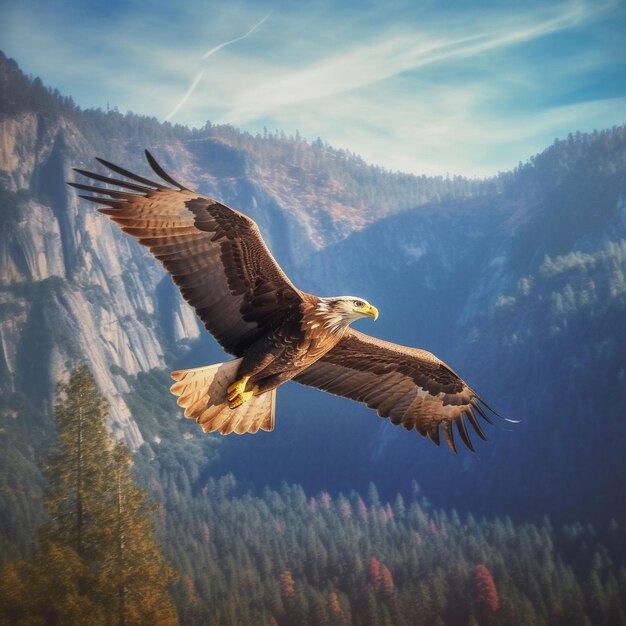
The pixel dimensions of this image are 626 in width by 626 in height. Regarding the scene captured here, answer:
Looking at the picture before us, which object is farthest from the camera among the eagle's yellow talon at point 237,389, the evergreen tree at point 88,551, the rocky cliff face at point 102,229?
the rocky cliff face at point 102,229

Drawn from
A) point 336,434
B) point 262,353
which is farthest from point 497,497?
point 262,353

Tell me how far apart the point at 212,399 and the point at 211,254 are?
188cm

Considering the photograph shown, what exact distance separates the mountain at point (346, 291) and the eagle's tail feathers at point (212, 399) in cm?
2824

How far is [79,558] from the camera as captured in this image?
17281 mm

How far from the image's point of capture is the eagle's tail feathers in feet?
33.2

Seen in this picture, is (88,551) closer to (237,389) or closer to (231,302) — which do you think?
(237,389)

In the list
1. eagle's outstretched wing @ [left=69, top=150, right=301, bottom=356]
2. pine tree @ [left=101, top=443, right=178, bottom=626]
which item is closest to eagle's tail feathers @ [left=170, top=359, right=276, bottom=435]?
eagle's outstretched wing @ [left=69, top=150, right=301, bottom=356]

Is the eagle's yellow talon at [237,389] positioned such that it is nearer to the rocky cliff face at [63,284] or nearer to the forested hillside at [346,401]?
the forested hillside at [346,401]

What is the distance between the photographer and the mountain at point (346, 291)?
66.2 m

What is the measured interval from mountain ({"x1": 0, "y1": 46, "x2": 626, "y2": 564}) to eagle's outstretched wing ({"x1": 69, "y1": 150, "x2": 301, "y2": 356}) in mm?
28816

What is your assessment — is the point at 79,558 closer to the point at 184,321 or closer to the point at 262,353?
the point at 262,353

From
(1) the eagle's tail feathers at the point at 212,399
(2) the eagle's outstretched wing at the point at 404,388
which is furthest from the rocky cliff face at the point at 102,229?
(1) the eagle's tail feathers at the point at 212,399

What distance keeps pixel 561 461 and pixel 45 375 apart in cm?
4292

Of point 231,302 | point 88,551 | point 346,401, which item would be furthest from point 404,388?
point 346,401
